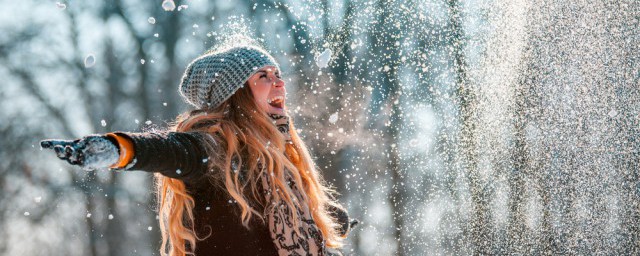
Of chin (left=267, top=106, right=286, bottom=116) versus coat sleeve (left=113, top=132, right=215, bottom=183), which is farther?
chin (left=267, top=106, right=286, bottom=116)

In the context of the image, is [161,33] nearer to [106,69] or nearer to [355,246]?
[106,69]

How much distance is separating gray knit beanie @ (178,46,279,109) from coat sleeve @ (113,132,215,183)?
1.74 feet

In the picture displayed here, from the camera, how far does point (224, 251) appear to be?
265cm

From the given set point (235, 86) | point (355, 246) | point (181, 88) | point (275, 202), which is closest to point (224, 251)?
point (275, 202)

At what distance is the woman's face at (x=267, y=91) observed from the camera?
3018 mm

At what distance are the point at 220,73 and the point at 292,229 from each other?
2.62 feet

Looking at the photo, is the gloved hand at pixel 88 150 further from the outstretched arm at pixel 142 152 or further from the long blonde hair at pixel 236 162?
the long blonde hair at pixel 236 162

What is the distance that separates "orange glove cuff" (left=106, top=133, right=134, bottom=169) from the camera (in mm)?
1969

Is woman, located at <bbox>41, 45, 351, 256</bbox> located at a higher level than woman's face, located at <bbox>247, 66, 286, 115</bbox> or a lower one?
lower

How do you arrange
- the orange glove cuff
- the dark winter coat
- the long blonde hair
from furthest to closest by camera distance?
the long blonde hair < the dark winter coat < the orange glove cuff

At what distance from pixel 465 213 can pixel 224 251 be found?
40.6 ft

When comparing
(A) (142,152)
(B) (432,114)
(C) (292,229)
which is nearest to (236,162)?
(C) (292,229)

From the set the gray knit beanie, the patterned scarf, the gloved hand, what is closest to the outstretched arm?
the gloved hand

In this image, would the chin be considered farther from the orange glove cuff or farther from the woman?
the orange glove cuff
